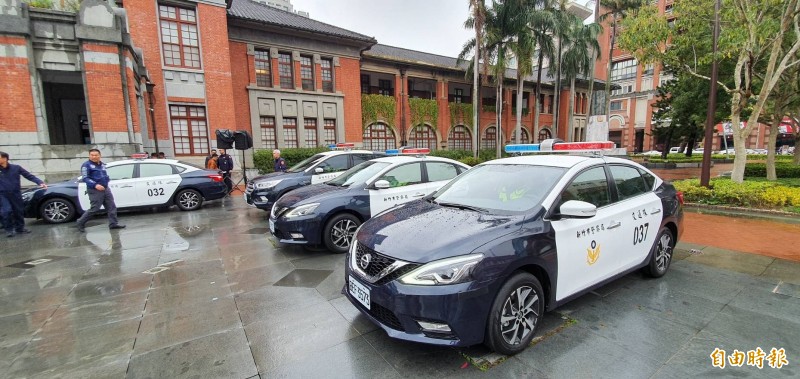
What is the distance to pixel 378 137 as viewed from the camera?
22812 mm

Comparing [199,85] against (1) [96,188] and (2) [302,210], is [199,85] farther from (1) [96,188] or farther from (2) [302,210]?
(2) [302,210]

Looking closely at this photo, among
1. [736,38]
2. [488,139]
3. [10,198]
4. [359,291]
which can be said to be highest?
[736,38]

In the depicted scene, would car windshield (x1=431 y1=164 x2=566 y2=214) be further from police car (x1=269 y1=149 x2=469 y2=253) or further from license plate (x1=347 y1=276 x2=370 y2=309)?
police car (x1=269 y1=149 x2=469 y2=253)

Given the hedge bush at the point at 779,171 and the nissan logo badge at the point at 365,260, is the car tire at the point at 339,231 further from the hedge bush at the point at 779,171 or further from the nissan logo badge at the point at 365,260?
the hedge bush at the point at 779,171

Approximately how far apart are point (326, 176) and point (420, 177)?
3.51 meters

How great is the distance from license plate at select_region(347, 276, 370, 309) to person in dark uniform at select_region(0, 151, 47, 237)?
323 inches

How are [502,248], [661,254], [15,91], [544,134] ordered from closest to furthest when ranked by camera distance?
[502,248] < [661,254] < [15,91] < [544,134]

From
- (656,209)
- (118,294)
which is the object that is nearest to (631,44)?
(656,209)

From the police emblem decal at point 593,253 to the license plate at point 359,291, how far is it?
2.09 metres

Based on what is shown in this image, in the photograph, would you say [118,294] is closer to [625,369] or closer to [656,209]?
[625,369]

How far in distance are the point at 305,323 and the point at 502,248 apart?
2.01 metres

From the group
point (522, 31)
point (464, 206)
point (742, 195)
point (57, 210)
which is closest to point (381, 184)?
point (464, 206)

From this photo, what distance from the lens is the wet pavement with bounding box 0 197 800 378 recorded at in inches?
101

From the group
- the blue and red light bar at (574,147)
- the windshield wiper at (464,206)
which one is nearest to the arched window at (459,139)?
the blue and red light bar at (574,147)
